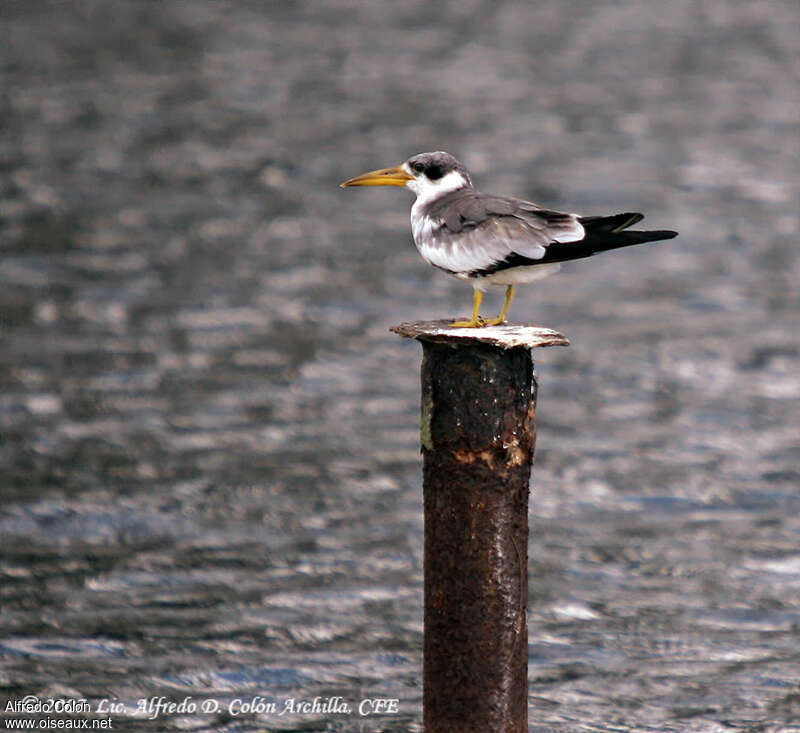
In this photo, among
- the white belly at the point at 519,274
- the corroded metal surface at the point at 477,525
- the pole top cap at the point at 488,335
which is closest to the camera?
the pole top cap at the point at 488,335

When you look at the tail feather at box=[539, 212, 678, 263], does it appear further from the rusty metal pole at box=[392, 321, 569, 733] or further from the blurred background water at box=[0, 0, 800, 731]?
the blurred background water at box=[0, 0, 800, 731]

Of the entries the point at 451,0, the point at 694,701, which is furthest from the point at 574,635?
the point at 451,0

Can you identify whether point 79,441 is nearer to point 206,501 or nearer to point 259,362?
point 206,501

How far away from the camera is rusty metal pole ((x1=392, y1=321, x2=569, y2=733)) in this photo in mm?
6832

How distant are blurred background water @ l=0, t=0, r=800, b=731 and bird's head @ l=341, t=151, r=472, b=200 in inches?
121

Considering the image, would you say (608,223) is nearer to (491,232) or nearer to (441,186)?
(491,232)

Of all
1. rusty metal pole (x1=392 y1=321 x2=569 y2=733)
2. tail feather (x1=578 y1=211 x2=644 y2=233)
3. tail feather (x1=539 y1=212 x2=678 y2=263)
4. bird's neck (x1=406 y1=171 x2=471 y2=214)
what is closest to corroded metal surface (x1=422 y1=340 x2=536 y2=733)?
rusty metal pole (x1=392 y1=321 x2=569 y2=733)

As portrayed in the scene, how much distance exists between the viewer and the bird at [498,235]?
6.88 m

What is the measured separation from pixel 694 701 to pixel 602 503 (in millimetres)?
3262

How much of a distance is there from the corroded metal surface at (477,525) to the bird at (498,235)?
0.34 metres

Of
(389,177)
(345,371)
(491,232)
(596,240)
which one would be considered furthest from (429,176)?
(345,371)

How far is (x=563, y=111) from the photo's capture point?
2562 cm

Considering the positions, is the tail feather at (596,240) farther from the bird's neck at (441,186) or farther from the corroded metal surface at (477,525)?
the bird's neck at (441,186)

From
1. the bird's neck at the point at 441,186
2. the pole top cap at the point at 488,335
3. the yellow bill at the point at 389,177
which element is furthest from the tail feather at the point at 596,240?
the yellow bill at the point at 389,177
